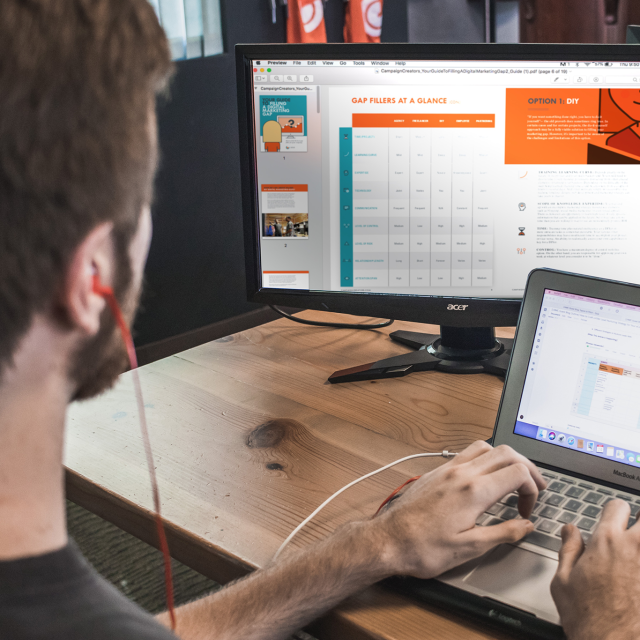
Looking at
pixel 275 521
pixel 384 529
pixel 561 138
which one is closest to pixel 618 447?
pixel 384 529

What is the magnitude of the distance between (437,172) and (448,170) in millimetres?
17

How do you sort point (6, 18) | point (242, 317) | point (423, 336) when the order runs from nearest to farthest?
point (6, 18)
point (423, 336)
point (242, 317)

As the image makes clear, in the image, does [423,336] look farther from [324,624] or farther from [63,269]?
[63,269]

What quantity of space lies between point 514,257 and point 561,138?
0.61 feet

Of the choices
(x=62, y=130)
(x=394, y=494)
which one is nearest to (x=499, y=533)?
(x=394, y=494)

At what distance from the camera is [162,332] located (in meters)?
2.69

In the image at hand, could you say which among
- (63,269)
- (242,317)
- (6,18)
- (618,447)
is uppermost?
(6,18)

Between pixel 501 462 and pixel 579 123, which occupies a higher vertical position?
pixel 579 123

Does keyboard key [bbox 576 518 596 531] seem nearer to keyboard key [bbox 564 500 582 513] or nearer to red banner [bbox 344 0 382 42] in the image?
keyboard key [bbox 564 500 582 513]

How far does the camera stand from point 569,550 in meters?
0.59

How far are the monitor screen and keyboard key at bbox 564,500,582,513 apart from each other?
424 mm

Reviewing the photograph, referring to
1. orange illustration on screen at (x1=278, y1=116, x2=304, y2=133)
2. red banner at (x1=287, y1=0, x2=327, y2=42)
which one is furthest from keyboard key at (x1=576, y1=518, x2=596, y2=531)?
red banner at (x1=287, y1=0, x2=327, y2=42)

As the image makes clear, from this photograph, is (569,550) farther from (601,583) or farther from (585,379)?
(585,379)

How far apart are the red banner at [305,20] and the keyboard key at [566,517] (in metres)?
2.64
